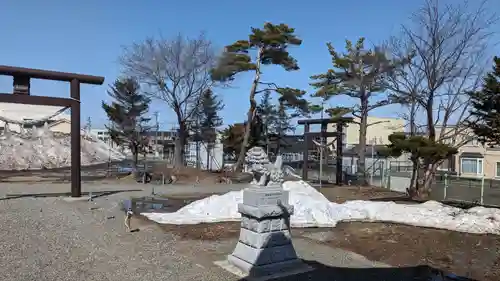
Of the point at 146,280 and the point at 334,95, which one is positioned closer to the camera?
the point at 146,280

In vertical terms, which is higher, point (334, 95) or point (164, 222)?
point (334, 95)

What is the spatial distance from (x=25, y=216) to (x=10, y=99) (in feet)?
12.3

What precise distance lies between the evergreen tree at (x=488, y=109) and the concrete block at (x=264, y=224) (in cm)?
876

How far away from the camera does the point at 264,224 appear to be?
5715mm

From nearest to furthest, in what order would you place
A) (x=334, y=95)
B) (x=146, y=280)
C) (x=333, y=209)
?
(x=146, y=280) < (x=333, y=209) < (x=334, y=95)

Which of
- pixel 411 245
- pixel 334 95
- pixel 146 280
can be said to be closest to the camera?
pixel 146 280

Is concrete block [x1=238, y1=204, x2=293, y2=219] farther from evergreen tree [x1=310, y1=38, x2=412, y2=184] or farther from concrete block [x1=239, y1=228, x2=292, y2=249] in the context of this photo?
evergreen tree [x1=310, y1=38, x2=412, y2=184]

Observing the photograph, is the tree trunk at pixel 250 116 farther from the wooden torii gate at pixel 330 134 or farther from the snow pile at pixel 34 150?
the snow pile at pixel 34 150

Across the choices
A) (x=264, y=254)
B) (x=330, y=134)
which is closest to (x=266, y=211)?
(x=264, y=254)

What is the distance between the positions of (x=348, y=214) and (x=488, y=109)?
553 cm

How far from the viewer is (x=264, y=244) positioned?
5.70 meters

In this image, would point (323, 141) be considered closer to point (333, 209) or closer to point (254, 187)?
point (333, 209)

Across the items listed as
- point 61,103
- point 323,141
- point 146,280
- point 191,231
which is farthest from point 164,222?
point 323,141

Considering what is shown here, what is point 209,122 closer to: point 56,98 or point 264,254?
point 56,98
